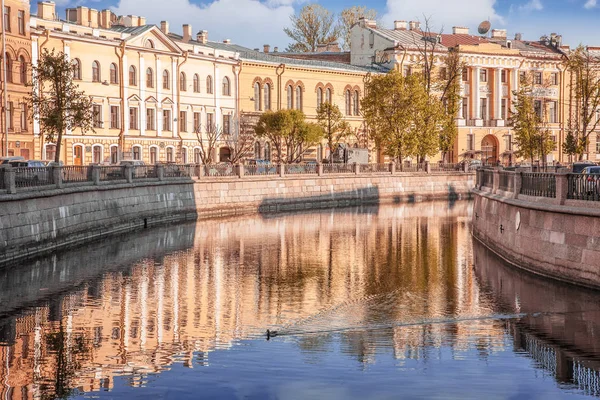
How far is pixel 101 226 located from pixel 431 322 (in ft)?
65.8

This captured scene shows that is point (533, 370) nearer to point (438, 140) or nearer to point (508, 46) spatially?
point (438, 140)

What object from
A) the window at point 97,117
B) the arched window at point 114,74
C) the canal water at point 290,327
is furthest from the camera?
the arched window at point 114,74

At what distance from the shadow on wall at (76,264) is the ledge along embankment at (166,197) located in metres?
0.61

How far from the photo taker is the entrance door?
5975 cm

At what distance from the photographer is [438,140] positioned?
7238 centimetres

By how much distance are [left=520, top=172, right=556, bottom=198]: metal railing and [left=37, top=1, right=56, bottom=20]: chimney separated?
123ft

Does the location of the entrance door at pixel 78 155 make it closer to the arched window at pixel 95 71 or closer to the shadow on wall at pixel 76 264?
the arched window at pixel 95 71

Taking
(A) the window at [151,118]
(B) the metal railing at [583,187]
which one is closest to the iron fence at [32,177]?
(B) the metal railing at [583,187]

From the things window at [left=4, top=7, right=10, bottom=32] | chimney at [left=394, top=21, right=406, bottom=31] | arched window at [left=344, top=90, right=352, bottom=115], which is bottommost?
arched window at [left=344, top=90, right=352, bottom=115]

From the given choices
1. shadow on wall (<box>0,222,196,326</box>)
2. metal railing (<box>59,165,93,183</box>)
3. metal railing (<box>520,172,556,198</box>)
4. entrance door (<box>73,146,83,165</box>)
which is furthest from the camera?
entrance door (<box>73,146,83,165</box>)

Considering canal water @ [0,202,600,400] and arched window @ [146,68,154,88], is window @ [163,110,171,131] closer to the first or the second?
arched window @ [146,68,154,88]

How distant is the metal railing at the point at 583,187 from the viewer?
2340cm

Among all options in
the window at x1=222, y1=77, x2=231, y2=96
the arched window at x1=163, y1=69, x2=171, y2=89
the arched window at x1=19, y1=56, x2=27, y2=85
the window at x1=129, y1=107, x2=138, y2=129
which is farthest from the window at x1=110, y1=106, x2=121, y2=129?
the window at x1=222, y1=77, x2=231, y2=96

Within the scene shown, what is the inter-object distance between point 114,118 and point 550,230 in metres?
41.5
